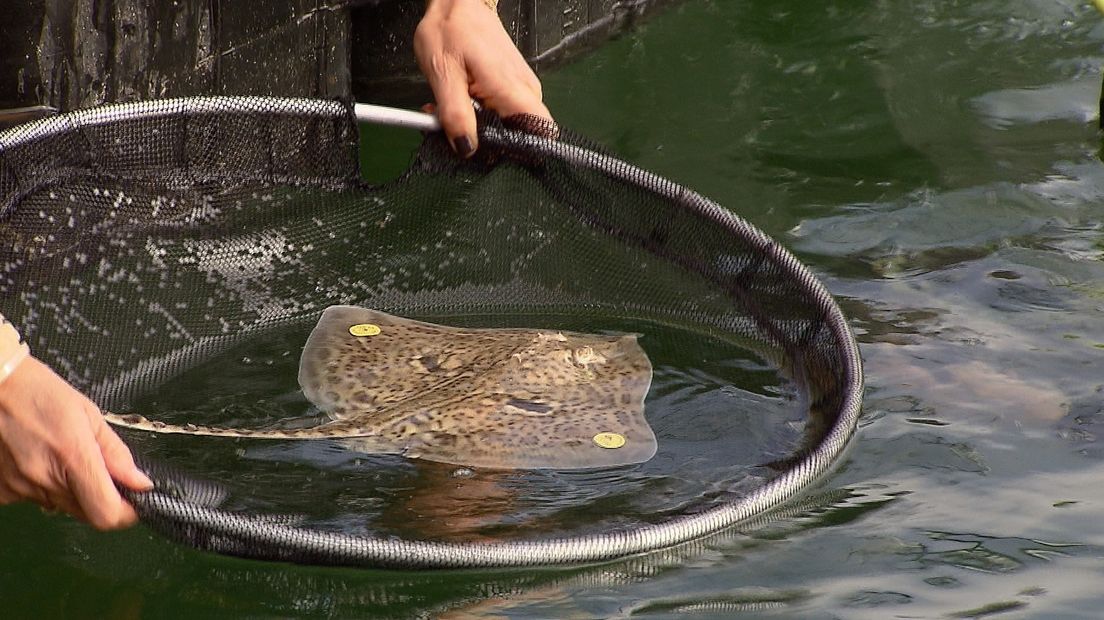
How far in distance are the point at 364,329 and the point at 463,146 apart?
57 cm

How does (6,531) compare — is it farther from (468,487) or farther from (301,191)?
(301,191)

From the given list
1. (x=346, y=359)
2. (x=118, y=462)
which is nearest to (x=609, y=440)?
(x=346, y=359)

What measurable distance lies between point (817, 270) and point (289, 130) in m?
1.81

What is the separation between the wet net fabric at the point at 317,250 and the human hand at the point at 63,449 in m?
0.59

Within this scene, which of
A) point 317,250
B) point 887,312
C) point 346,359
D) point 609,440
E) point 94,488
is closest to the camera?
point 94,488

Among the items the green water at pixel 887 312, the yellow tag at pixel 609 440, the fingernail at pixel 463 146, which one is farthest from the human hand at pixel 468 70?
the green water at pixel 887 312

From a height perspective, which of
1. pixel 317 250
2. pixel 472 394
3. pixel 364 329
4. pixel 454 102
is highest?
pixel 454 102

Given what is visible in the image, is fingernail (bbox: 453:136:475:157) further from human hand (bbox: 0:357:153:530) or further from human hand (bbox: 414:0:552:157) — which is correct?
human hand (bbox: 0:357:153:530)

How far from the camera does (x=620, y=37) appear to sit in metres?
6.63

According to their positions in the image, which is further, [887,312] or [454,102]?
[887,312]

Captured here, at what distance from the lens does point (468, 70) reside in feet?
11.9

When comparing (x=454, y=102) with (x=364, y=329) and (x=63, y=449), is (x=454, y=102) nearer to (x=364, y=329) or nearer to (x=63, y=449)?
(x=364, y=329)

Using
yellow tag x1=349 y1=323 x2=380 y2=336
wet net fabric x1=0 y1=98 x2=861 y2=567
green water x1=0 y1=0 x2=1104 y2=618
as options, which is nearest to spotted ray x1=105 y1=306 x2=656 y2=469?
yellow tag x1=349 y1=323 x2=380 y2=336

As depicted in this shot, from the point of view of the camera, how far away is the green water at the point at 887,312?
2.67 m
